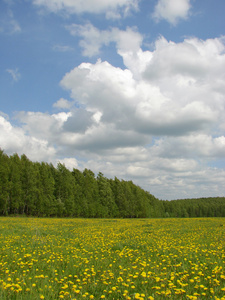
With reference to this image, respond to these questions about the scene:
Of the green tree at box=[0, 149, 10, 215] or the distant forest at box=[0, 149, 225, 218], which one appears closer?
the green tree at box=[0, 149, 10, 215]

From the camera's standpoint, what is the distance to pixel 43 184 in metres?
52.3

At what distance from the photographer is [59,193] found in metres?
55.7

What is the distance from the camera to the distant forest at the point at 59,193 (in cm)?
4594

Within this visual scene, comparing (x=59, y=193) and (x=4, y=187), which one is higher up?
(x=4, y=187)

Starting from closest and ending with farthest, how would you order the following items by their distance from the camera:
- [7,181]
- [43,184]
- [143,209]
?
[7,181]
[43,184]
[143,209]

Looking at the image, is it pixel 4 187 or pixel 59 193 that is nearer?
pixel 4 187

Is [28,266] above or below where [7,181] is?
below

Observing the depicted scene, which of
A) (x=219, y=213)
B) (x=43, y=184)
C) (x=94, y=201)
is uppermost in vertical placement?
(x=43, y=184)

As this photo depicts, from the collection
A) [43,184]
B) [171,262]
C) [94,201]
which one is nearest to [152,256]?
[171,262]

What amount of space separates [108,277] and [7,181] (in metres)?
44.1

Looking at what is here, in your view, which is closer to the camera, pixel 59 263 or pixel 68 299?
pixel 68 299

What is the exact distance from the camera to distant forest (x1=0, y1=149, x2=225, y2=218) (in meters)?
→ 45.9

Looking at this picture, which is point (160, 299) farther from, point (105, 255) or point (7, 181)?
point (7, 181)

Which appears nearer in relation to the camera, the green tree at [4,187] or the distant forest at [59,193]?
the green tree at [4,187]
